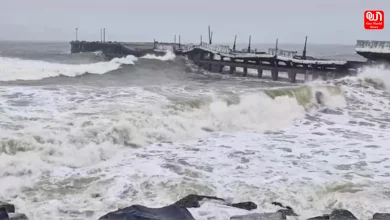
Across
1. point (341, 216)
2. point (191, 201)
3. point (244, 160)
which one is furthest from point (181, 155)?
point (341, 216)

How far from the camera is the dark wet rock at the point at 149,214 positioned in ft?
21.5

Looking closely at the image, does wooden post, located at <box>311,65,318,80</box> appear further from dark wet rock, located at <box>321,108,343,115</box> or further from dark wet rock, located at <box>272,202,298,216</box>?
dark wet rock, located at <box>272,202,298,216</box>

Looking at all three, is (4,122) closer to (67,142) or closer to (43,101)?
(67,142)

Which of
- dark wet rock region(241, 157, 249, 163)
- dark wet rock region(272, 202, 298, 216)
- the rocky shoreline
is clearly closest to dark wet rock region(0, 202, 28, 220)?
the rocky shoreline

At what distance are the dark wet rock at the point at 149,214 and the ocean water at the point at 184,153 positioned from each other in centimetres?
99

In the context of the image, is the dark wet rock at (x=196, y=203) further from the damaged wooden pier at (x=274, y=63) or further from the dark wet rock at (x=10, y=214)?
the damaged wooden pier at (x=274, y=63)

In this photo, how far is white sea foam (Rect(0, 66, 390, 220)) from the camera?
895 centimetres

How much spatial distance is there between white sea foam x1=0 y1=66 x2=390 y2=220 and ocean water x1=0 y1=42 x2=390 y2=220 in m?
0.03

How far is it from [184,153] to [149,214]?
19.9 feet

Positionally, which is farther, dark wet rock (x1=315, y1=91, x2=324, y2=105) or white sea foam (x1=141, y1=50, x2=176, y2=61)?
white sea foam (x1=141, y1=50, x2=176, y2=61)

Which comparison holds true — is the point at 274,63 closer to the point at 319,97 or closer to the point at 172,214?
the point at 319,97

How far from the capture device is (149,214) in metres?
6.76

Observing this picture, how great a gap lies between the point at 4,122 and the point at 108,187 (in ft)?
20.2

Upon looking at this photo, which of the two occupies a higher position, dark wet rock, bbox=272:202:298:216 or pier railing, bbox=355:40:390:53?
pier railing, bbox=355:40:390:53
